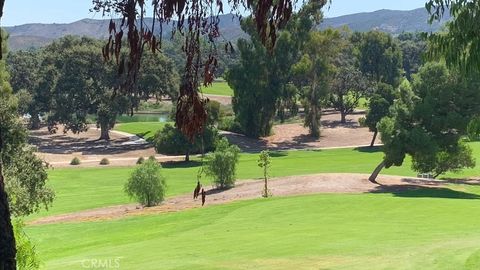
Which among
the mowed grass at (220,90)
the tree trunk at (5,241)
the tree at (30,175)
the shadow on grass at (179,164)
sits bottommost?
the shadow on grass at (179,164)

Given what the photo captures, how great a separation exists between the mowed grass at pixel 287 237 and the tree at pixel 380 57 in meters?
73.3

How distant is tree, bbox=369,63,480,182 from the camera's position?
3547 cm

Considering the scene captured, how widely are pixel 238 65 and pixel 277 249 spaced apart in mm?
54154

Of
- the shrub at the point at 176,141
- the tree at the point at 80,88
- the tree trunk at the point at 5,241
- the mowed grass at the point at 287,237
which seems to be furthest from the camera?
the tree at the point at 80,88

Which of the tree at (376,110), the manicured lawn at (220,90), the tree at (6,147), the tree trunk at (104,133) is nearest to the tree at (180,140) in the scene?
the tree at (376,110)

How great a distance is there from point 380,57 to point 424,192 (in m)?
68.9

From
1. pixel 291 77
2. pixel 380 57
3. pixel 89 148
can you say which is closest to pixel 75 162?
pixel 89 148

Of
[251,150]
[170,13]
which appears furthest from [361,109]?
[170,13]

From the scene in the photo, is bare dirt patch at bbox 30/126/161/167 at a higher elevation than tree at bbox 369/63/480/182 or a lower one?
lower

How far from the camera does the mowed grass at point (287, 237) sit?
14.5m

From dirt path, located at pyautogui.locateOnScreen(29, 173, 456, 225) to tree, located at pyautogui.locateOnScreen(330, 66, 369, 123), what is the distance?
4309 cm

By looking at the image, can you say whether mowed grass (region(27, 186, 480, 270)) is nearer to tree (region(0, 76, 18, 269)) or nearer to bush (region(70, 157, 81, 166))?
tree (region(0, 76, 18, 269))

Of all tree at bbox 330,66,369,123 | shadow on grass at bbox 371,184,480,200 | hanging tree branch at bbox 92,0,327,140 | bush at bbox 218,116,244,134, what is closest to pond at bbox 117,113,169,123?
bush at bbox 218,116,244,134

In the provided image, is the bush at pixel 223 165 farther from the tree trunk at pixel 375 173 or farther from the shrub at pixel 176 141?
the shrub at pixel 176 141
